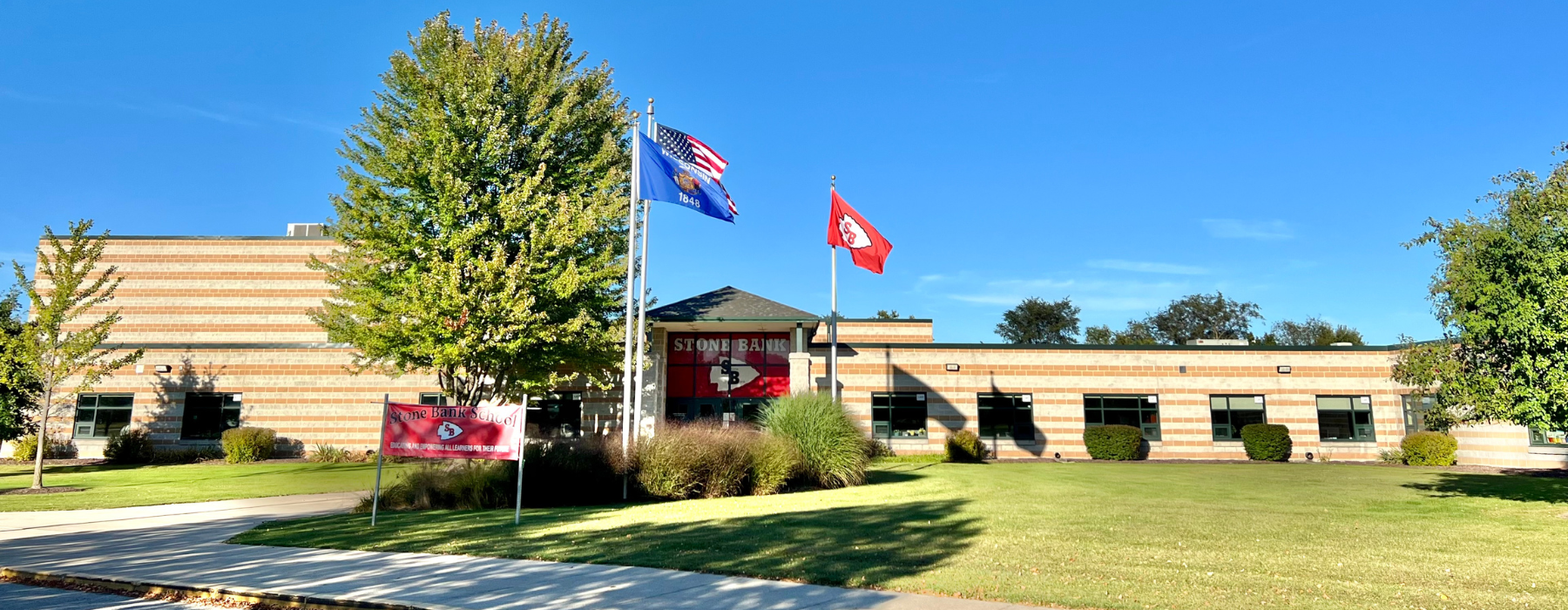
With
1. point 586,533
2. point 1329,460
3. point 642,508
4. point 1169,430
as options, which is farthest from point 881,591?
point 1329,460

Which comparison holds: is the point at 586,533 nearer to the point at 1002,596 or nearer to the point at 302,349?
the point at 1002,596

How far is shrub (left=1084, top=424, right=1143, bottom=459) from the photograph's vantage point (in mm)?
30094

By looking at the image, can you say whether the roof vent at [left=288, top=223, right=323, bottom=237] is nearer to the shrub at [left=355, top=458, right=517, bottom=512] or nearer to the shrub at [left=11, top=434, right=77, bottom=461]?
the shrub at [left=11, top=434, right=77, bottom=461]

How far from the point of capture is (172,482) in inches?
851

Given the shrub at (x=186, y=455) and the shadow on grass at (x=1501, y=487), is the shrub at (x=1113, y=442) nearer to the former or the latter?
the shadow on grass at (x=1501, y=487)

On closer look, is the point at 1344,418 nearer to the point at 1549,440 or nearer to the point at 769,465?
the point at 1549,440

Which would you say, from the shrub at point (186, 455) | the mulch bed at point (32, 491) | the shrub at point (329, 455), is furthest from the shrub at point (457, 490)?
the shrub at point (186, 455)

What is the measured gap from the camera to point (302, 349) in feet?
104

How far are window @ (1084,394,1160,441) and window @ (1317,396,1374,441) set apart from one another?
19.6 ft

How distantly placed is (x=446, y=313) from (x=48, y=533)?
985 centimetres

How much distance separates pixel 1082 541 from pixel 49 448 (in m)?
35.5

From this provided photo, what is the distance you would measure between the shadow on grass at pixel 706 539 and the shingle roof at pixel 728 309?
14.4 metres

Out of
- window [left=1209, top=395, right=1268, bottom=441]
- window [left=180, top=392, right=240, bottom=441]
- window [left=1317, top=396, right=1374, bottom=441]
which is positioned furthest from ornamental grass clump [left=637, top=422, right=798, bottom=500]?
window [left=1317, top=396, right=1374, bottom=441]

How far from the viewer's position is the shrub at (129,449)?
28641 millimetres
